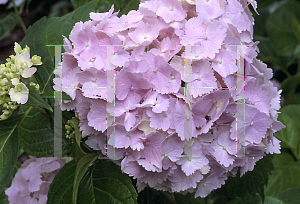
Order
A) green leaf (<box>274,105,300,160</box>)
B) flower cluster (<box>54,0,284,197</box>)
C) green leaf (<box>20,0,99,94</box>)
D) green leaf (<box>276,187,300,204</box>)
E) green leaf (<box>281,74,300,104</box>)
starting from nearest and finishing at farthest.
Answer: flower cluster (<box>54,0,284,197</box>) → green leaf (<box>20,0,99,94</box>) → green leaf (<box>276,187,300,204</box>) → green leaf (<box>274,105,300,160</box>) → green leaf (<box>281,74,300,104</box>)

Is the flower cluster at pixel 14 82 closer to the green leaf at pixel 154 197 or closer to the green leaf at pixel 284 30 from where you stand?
the green leaf at pixel 154 197

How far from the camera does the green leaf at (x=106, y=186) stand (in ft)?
1.97

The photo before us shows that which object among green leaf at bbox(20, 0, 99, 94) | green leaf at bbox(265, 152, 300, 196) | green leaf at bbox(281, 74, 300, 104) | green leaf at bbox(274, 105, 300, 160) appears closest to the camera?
green leaf at bbox(20, 0, 99, 94)

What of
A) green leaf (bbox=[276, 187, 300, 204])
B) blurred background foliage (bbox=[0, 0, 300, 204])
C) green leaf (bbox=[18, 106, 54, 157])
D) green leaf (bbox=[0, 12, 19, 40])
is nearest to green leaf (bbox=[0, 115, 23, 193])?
green leaf (bbox=[18, 106, 54, 157])

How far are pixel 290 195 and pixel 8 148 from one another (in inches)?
39.5

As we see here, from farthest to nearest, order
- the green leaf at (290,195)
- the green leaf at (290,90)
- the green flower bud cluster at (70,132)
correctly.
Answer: the green leaf at (290,90) < the green leaf at (290,195) < the green flower bud cluster at (70,132)

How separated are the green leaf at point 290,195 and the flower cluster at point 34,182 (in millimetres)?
831

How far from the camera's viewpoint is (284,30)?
174 centimetres

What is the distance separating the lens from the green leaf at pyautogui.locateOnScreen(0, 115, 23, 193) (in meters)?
0.60

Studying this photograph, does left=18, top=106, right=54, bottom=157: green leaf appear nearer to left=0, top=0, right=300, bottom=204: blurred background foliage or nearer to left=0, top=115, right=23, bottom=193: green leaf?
left=0, top=115, right=23, bottom=193: green leaf

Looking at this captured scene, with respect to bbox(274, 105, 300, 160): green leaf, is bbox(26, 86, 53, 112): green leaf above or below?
above

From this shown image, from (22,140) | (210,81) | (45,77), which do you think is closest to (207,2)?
(210,81)

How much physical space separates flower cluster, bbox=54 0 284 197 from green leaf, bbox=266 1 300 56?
129 cm

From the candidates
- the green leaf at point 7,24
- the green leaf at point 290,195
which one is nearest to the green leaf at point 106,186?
the green leaf at point 290,195
